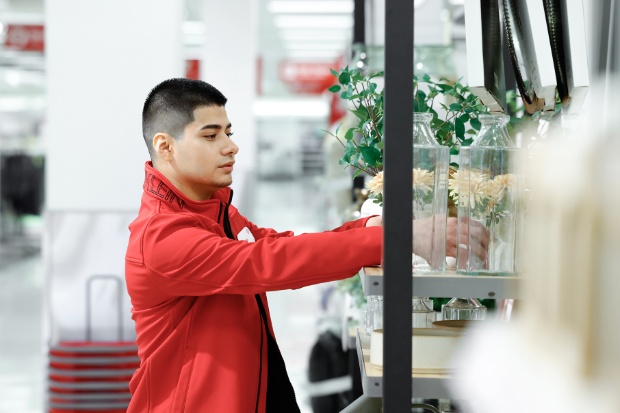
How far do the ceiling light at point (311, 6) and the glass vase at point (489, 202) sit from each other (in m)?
9.29

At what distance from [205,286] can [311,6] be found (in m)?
10.1

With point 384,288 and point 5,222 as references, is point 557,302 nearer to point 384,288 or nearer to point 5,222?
point 384,288

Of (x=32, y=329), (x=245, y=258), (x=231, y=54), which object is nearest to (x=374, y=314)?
(x=245, y=258)

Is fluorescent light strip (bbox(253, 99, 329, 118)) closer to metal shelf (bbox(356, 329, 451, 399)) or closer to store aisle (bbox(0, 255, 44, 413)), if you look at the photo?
store aisle (bbox(0, 255, 44, 413))

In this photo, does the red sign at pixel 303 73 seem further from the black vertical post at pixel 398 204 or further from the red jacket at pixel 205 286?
the black vertical post at pixel 398 204

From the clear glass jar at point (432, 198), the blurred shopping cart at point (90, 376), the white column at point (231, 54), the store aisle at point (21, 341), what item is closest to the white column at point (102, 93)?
the blurred shopping cart at point (90, 376)

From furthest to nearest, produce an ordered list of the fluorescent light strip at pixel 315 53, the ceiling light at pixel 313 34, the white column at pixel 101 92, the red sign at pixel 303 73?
the red sign at pixel 303 73, the fluorescent light strip at pixel 315 53, the ceiling light at pixel 313 34, the white column at pixel 101 92

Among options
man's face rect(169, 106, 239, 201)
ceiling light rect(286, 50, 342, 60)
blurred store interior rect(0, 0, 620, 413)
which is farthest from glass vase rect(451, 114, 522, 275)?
ceiling light rect(286, 50, 342, 60)

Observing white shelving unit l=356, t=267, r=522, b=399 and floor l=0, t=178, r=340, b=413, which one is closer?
white shelving unit l=356, t=267, r=522, b=399

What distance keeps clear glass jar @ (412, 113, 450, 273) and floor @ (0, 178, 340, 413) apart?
3.11m

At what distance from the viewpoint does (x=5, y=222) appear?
14828 millimetres

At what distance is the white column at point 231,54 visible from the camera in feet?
29.1

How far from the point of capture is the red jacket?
5.31 ft

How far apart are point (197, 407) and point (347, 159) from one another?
67 centimetres
